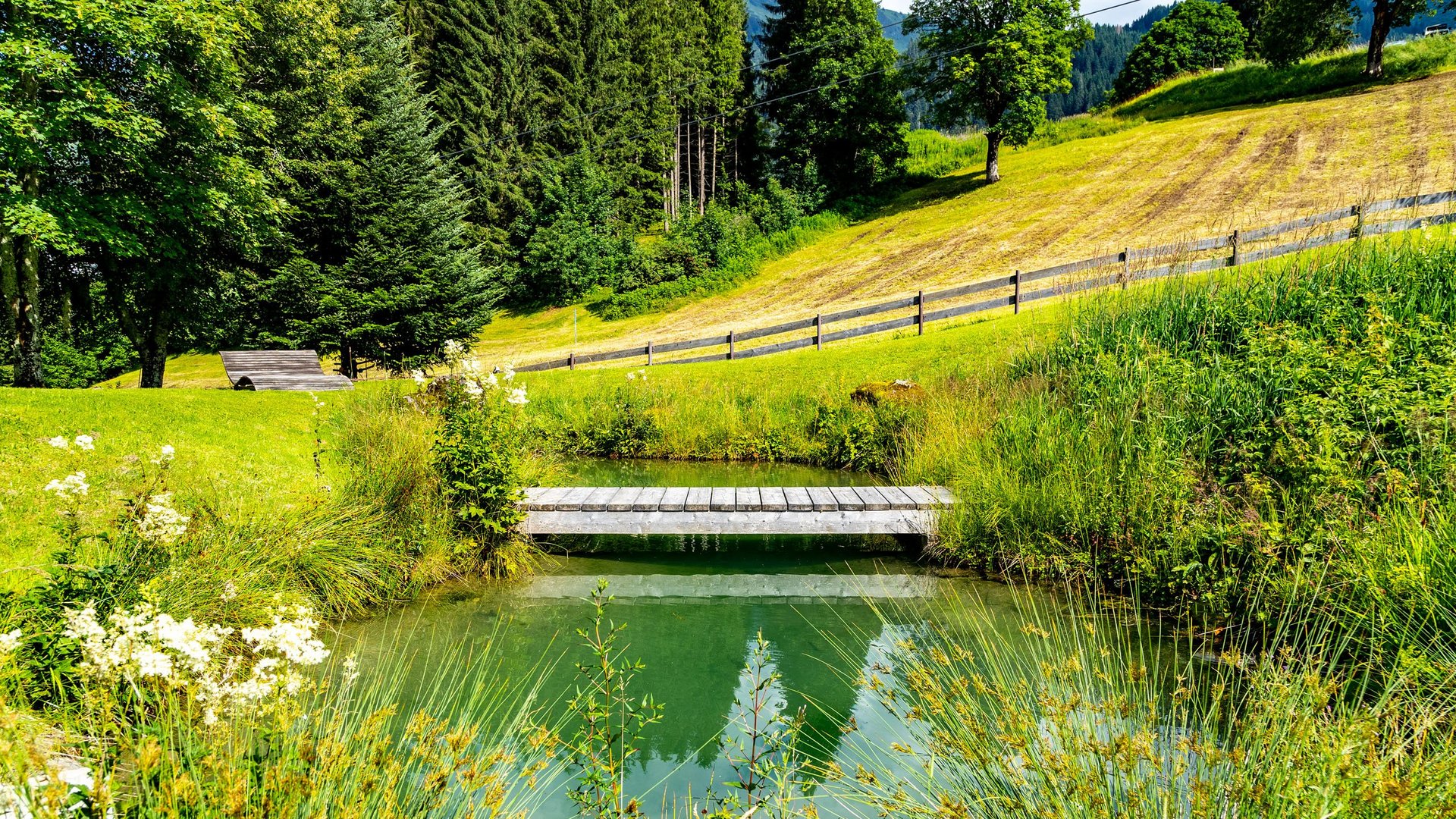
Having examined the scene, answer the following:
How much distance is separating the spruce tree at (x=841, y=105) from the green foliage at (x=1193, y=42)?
2481 cm

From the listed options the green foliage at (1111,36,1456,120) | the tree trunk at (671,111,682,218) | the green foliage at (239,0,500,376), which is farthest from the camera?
the tree trunk at (671,111,682,218)

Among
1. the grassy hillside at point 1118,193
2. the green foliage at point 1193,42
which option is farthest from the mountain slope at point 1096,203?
the green foliage at point 1193,42

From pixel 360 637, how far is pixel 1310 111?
3882cm

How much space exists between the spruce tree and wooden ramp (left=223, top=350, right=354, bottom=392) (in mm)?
27877

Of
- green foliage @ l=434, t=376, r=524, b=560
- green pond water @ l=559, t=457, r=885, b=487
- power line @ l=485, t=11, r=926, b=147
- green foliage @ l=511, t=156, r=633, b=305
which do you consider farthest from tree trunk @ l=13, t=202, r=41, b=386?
power line @ l=485, t=11, r=926, b=147

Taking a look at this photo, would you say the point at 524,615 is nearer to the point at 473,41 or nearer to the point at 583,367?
the point at 583,367

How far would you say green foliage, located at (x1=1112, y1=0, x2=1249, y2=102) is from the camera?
2078 inches

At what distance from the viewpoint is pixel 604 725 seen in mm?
3672

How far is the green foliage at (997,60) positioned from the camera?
30359 millimetres

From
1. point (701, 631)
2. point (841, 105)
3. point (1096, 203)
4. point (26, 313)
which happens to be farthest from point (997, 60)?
point (26, 313)

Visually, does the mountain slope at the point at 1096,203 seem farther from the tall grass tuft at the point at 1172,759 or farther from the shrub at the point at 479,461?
the tall grass tuft at the point at 1172,759

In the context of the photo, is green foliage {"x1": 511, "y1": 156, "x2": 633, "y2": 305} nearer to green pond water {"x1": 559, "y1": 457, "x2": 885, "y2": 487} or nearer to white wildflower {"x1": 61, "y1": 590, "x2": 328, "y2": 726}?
green pond water {"x1": 559, "y1": 457, "x2": 885, "y2": 487}

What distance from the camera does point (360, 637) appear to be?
17.9 feet

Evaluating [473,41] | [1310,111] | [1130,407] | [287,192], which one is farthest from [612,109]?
[1130,407]
